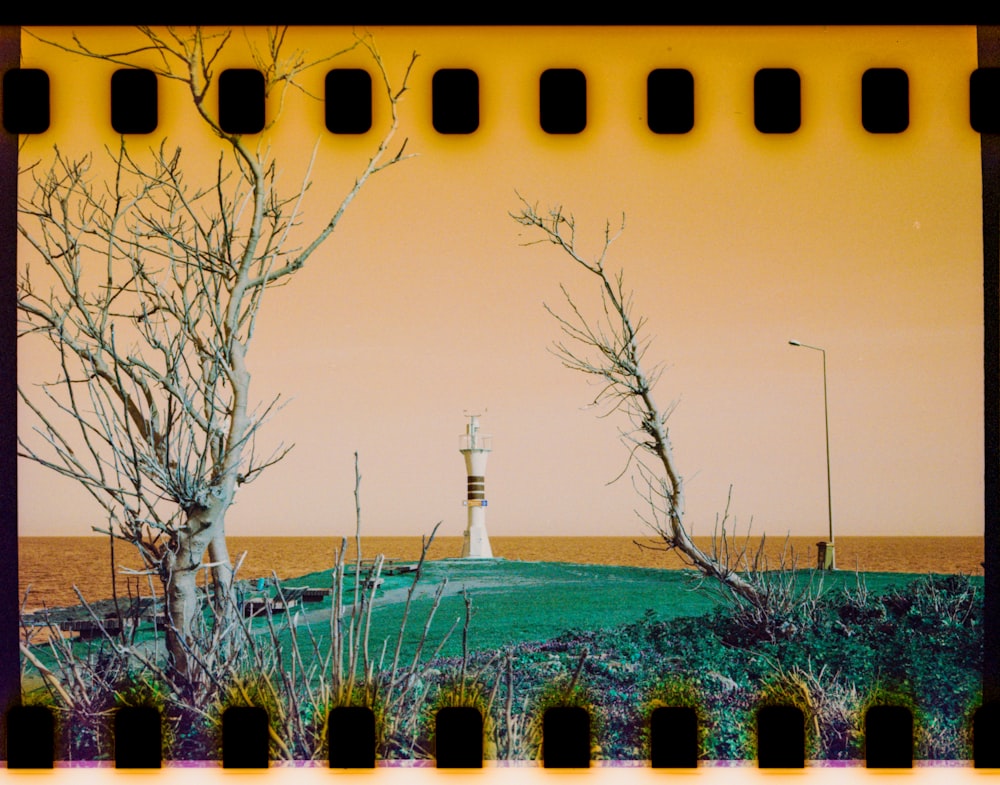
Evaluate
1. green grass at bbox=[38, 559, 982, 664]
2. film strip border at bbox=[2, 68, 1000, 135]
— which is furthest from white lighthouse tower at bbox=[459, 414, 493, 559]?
film strip border at bbox=[2, 68, 1000, 135]

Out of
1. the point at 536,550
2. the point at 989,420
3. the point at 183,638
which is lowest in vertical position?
the point at 536,550

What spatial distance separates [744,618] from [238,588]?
4.41 m

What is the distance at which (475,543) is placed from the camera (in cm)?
1814

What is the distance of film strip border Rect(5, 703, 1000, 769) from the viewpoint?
2.56 meters

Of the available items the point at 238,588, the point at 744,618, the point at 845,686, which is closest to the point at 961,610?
the point at 744,618

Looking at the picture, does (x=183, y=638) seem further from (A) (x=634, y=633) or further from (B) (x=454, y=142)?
(A) (x=634, y=633)

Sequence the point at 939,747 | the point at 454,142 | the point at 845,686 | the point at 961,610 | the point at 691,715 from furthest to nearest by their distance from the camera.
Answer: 1. the point at 961,610
2. the point at 845,686
3. the point at 939,747
4. the point at 454,142
5. the point at 691,715

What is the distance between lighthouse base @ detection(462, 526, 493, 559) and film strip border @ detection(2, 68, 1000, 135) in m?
15.6

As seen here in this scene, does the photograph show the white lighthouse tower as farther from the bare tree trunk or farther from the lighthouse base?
the bare tree trunk

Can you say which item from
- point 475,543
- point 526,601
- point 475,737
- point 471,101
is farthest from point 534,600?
point 471,101

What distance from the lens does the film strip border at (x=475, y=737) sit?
2.56 meters

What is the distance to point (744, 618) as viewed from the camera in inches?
294

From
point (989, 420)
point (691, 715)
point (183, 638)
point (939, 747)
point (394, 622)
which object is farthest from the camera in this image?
point (394, 622)

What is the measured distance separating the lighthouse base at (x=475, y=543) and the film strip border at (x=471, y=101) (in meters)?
15.6
